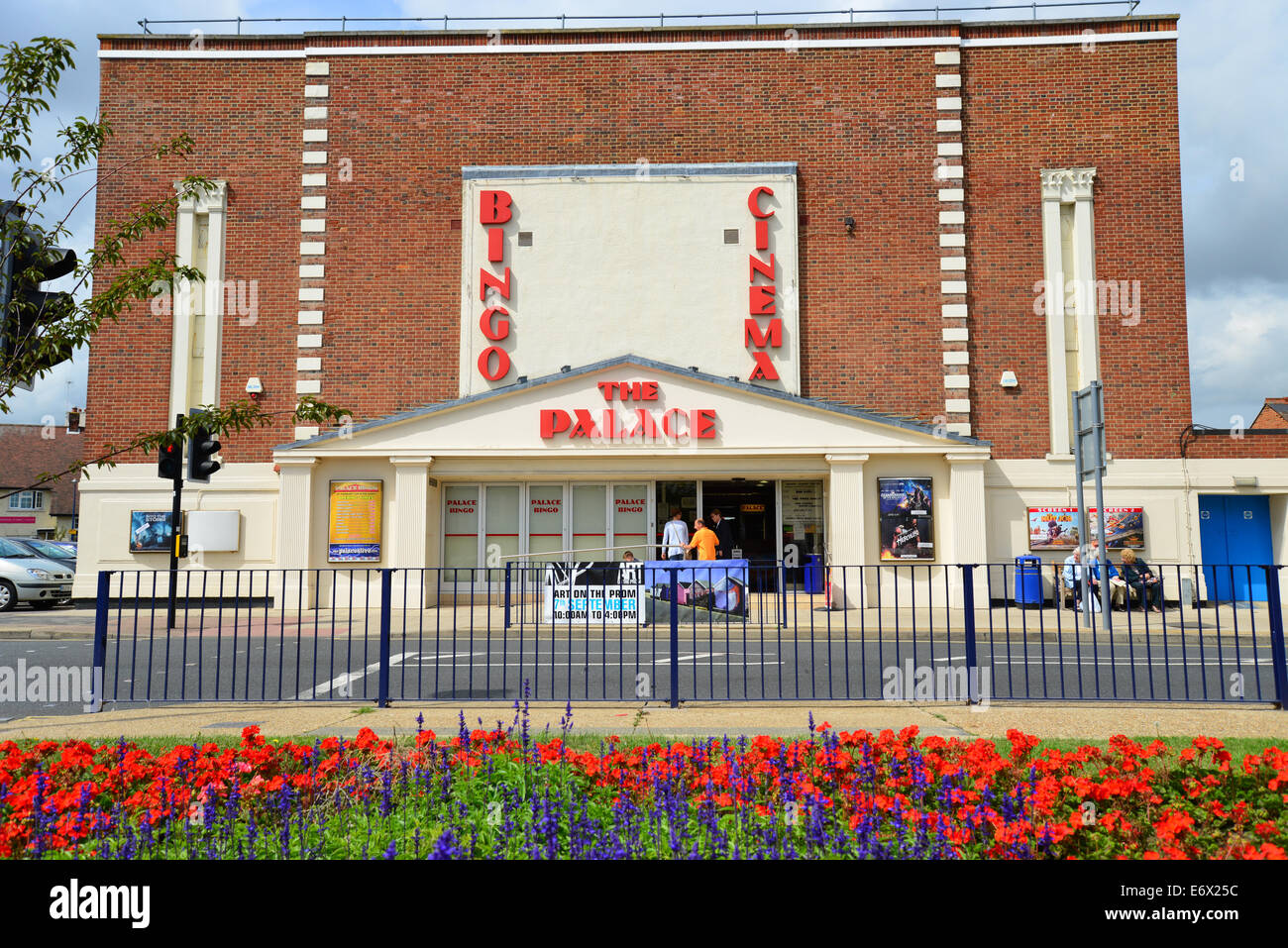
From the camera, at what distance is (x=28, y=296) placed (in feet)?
16.4

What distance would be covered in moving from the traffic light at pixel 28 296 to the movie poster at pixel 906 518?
14586mm

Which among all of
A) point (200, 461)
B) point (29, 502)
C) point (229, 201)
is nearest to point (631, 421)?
point (200, 461)

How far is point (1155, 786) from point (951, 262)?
53.0ft

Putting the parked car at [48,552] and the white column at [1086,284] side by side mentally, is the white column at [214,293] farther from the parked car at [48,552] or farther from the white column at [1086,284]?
the white column at [1086,284]

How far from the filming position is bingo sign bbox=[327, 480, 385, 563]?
17828 millimetres

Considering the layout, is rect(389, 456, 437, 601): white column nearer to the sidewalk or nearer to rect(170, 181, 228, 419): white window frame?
rect(170, 181, 228, 419): white window frame

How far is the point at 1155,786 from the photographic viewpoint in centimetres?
455

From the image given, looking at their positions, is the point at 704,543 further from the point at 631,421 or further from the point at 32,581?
the point at 32,581

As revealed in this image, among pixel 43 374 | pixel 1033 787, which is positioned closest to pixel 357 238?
pixel 43 374

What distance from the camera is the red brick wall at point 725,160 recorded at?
62.5ft

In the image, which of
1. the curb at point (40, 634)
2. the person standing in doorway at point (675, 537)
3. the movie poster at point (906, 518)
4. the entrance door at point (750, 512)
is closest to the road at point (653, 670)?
the curb at point (40, 634)

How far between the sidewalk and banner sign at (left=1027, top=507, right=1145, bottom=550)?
37.1 ft

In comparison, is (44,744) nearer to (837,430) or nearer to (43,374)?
(43,374)

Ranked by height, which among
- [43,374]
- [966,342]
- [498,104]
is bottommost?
[43,374]
